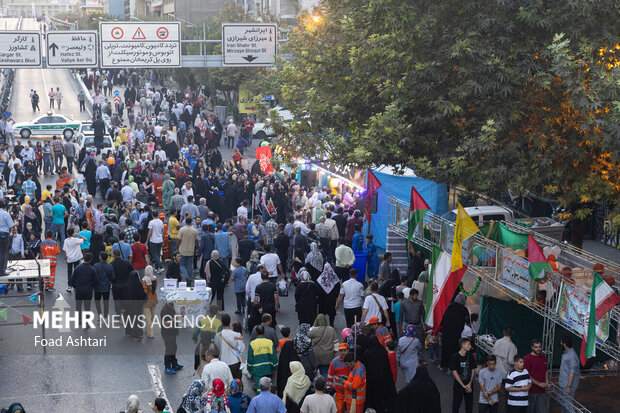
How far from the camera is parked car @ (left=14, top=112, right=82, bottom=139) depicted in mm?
42406

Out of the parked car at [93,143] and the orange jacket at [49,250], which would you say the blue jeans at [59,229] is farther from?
the parked car at [93,143]

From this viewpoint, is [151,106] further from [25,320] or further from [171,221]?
[25,320]

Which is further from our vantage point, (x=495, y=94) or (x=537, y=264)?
(x=495, y=94)

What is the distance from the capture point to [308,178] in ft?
90.6

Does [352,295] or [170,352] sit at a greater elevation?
[352,295]

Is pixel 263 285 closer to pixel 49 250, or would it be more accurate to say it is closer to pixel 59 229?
pixel 49 250

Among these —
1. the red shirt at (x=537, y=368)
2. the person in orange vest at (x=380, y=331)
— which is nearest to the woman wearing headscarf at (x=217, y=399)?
the person in orange vest at (x=380, y=331)

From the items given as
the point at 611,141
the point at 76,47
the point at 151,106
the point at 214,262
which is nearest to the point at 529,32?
the point at 611,141

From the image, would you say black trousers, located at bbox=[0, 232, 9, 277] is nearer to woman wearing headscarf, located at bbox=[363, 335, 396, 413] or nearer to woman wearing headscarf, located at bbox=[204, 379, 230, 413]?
woman wearing headscarf, located at bbox=[204, 379, 230, 413]

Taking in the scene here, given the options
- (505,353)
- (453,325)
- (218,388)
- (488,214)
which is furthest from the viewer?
(488,214)

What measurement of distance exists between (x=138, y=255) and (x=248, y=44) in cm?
1381

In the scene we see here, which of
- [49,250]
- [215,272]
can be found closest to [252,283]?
[215,272]

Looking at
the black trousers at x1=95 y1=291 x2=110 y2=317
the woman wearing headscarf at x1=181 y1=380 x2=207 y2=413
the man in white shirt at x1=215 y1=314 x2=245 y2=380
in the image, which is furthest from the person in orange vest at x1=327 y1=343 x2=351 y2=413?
the black trousers at x1=95 y1=291 x2=110 y2=317

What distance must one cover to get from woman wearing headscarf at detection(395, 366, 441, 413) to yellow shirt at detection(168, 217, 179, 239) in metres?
9.85
